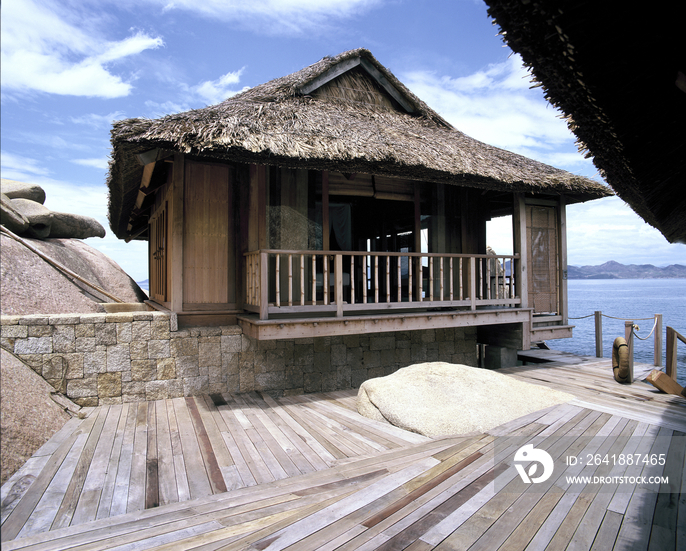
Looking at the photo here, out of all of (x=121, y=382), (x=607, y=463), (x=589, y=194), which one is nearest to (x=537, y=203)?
(x=589, y=194)

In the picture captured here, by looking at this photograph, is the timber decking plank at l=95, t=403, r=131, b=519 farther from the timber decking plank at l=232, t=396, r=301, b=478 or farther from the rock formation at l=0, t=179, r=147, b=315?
the rock formation at l=0, t=179, r=147, b=315

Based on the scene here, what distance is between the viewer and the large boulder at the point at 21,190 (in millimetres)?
12773

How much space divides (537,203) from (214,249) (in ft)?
21.1

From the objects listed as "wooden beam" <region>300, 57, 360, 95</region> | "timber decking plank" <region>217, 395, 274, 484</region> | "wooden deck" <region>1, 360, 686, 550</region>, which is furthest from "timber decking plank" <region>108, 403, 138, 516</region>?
"wooden beam" <region>300, 57, 360, 95</region>

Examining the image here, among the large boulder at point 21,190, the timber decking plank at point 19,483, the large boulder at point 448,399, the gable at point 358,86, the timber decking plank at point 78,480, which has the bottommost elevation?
the timber decking plank at point 78,480

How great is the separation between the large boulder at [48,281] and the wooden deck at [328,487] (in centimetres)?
391

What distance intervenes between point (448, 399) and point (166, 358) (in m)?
3.87

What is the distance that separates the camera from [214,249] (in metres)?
6.45

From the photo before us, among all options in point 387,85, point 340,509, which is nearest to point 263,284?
point 340,509

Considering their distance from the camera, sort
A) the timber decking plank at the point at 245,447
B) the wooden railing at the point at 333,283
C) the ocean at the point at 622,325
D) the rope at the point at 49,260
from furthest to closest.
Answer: the ocean at the point at 622,325 < the rope at the point at 49,260 < the wooden railing at the point at 333,283 < the timber decking plank at the point at 245,447

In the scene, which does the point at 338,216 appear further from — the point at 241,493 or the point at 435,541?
the point at 435,541

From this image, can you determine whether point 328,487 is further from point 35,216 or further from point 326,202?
point 35,216

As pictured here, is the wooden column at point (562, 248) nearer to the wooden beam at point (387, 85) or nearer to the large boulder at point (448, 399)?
the large boulder at point (448, 399)

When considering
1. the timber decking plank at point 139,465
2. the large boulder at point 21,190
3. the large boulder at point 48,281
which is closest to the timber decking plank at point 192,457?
the timber decking plank at point 139,465
